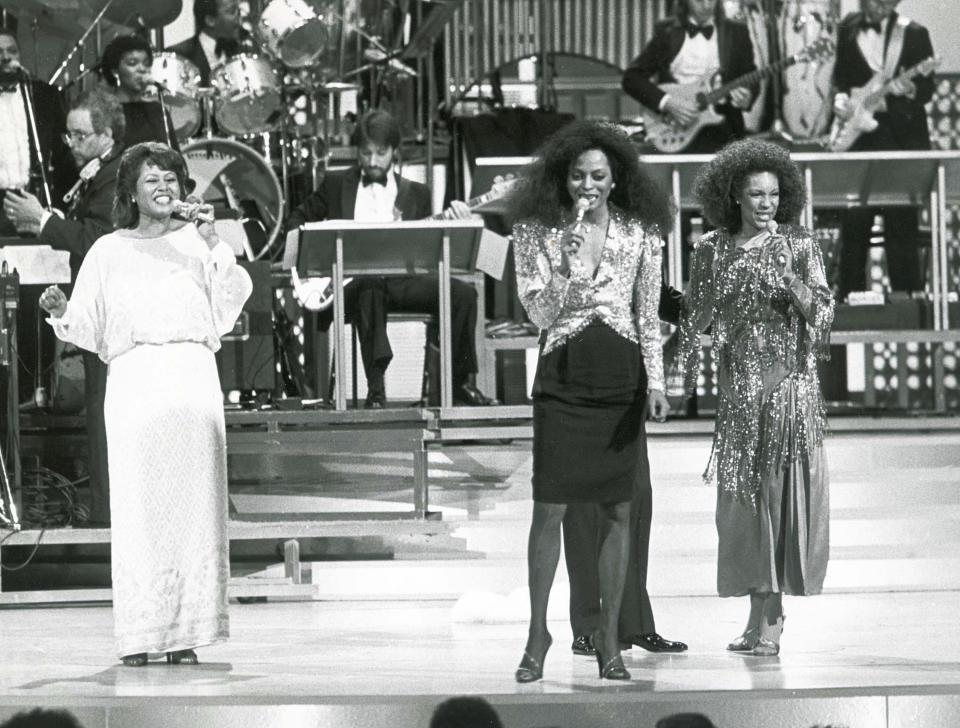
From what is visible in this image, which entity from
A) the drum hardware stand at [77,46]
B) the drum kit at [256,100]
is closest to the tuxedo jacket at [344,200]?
the drum kit at [256,100]

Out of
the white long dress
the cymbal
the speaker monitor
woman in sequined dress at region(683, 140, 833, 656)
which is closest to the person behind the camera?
the white long dress

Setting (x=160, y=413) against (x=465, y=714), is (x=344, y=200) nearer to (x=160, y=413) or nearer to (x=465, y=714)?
(x=160, y=413)

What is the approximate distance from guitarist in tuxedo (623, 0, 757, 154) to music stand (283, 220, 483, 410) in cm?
220

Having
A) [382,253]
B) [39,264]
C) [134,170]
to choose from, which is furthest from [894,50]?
[134,170]

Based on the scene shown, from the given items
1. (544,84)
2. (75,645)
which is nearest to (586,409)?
(75,645)

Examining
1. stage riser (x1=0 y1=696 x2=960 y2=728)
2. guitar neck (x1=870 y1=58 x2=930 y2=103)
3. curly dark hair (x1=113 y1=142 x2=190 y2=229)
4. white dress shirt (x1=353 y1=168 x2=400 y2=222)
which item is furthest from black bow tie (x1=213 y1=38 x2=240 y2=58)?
stage riser (x1=0 y1=696 x2=960 y2=728)

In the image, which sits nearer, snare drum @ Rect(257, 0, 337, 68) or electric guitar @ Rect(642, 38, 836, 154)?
snare drum @ Rect(257, 0, 337, 68)

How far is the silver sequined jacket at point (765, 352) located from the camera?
16.0ft

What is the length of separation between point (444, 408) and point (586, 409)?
238cm

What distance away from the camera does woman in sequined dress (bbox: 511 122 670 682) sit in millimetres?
4395

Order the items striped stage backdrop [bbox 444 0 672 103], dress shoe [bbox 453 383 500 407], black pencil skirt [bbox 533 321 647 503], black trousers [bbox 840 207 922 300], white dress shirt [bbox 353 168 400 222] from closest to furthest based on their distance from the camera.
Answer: black pencil skirt [bbox 533 321 647 503]
dress shoe [bbox 453 383 500 407]
white dress shirt [bbox 353 168 400 222]
black trousers [bbox 840 207 922 300]
striped stage backdrop [bbox 444 0 672 103]

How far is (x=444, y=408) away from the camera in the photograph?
678cm

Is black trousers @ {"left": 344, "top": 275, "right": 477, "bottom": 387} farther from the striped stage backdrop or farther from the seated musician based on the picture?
the striped stage backdrop

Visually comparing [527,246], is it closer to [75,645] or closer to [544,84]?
[75,645]
